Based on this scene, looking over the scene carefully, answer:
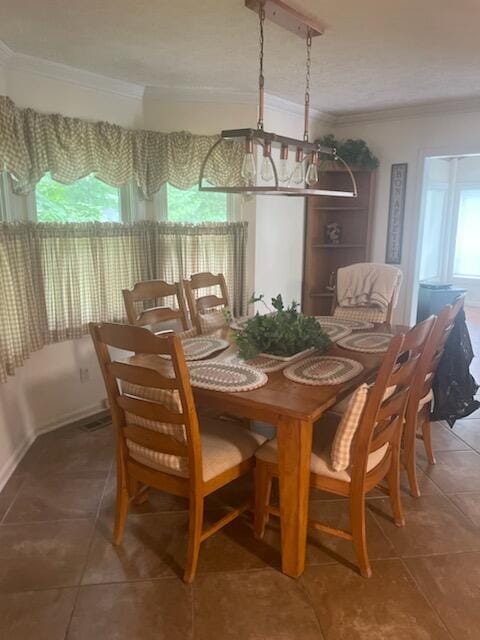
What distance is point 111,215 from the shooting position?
3645mm

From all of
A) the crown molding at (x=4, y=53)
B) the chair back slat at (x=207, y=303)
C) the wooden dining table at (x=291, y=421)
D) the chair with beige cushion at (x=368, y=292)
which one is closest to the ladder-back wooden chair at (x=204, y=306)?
the chair back slat at (x=207, y=303)

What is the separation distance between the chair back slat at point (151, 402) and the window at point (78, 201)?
1643 millimetres

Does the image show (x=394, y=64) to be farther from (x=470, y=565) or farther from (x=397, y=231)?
(x=470, y=565)

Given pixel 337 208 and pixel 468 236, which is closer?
pixel 337 208

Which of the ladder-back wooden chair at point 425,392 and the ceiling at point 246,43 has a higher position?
the ceiling at point 246,43

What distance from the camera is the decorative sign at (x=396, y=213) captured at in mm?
4562

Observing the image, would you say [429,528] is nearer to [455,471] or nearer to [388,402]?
[455,471]

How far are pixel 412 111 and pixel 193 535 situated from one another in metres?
4.06

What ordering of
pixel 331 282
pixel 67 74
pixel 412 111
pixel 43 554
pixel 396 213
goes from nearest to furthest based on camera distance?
pixel 43 554 → pixel 67 74 → pixel 412 111 → pixel 396 213 → pixel 331 282

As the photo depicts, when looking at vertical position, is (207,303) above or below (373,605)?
above

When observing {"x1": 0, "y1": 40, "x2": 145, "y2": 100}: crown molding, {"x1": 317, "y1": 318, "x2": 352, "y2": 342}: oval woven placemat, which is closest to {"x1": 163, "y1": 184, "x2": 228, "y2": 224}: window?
{"x1": 0, "y1": 40, "x2": 145, "y2": 100}: crown molding

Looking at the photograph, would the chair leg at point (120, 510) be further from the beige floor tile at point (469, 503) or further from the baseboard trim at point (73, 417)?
the beige floor tile at point (469, 503)

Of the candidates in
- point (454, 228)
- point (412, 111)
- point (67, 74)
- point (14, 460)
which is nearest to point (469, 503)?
point (14, 460)

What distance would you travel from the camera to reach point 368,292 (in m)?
3.63
